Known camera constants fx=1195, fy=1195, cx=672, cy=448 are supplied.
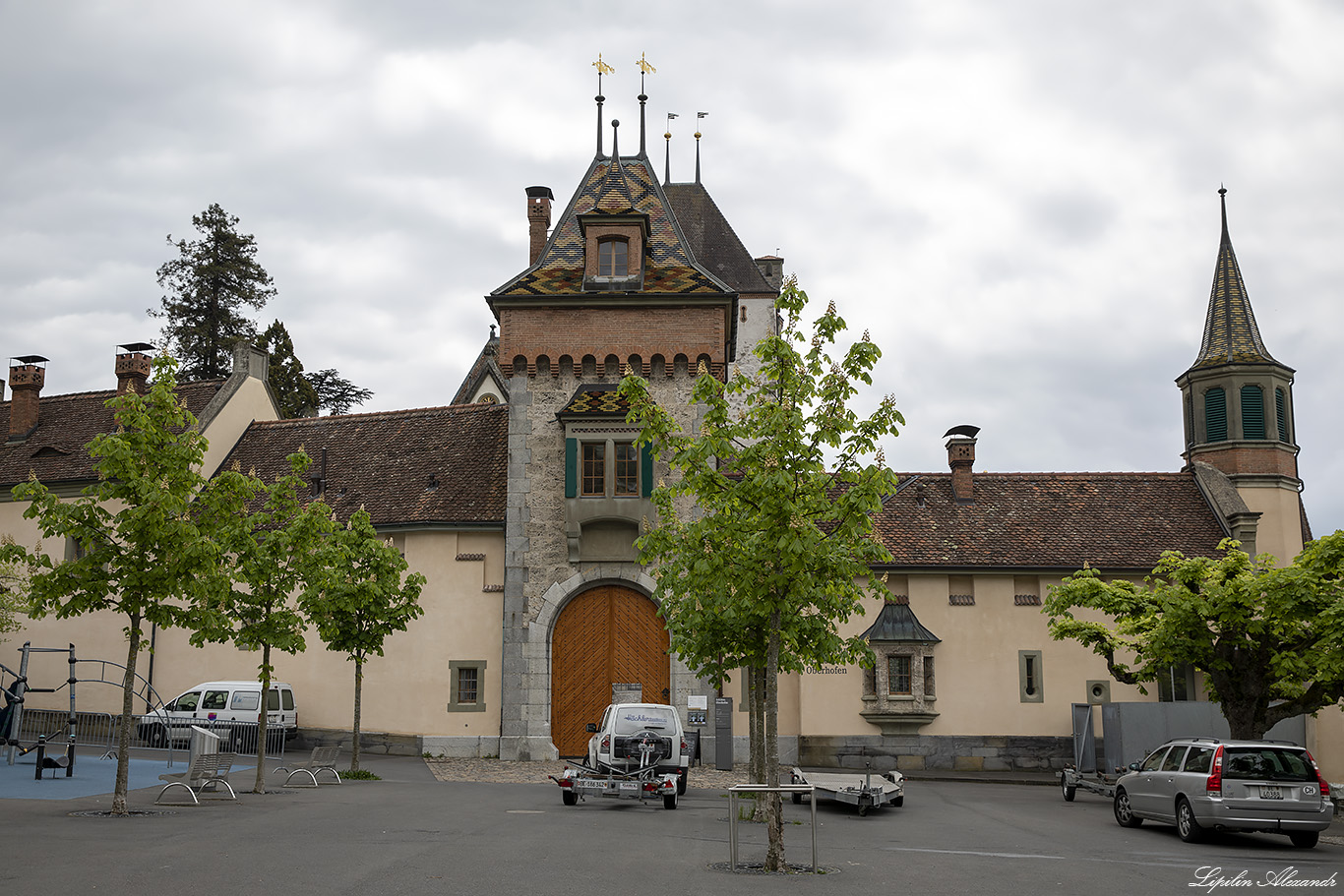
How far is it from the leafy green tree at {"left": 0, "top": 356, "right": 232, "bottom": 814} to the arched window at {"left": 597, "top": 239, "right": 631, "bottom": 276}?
49.6 ft

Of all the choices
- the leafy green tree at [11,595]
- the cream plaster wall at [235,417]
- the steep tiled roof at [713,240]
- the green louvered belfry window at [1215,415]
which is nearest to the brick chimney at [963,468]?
the green louvered belfry window at [1215,415]

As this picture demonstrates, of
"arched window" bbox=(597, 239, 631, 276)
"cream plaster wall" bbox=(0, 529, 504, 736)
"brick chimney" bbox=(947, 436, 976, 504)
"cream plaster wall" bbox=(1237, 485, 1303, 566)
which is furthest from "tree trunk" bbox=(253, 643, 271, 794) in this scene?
"cream plaster wall" bbox=(1237, 485, 1303, 566)

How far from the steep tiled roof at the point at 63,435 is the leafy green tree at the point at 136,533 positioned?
19.0 metres

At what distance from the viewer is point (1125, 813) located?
18719 mm

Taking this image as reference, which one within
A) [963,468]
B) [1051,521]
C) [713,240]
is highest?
[713,240]

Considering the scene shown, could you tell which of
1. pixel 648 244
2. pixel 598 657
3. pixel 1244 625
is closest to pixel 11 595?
pixel 598 657

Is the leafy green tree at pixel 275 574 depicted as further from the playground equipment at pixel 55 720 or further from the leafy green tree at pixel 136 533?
the playground equipment at pixel 55 720

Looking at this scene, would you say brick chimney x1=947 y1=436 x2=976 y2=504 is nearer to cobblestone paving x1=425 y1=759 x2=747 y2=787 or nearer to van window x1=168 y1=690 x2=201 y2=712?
cobblestone paving x1=425 y1=759 x2=747 y2=787

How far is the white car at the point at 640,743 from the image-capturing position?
20469 mm

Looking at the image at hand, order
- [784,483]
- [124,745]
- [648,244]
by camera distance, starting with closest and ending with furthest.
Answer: [784,483] < [124,745] < [648,244]

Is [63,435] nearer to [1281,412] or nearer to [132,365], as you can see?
[132,365]

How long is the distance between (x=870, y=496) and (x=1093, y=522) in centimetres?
2104

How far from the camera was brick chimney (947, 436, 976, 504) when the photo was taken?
3338 cm

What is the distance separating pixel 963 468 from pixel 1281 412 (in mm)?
9492
